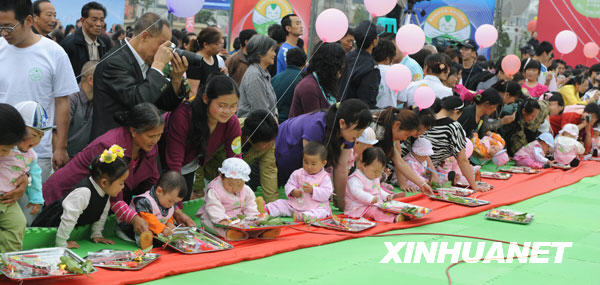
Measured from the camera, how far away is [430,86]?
21.8 ft

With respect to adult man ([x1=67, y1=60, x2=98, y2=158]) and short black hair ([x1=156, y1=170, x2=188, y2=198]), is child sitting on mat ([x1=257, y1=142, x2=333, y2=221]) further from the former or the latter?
adult man ([x1=67, y1=60, x2=98, y2=158])

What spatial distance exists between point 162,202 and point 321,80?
2.12 m

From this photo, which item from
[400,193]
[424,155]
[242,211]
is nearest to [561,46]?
[424,155]

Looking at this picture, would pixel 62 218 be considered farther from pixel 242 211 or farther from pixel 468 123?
pixel 468 123

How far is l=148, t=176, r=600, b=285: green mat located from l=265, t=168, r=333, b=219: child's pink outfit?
0.54m

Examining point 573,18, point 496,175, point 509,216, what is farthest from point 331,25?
point 573,18

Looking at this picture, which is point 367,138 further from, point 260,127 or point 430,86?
point 430,86

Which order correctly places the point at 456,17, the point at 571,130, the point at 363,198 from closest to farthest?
the point at 363,198 → the point at 571,130 → the point at 456,17

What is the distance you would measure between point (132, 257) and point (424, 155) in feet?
11.6

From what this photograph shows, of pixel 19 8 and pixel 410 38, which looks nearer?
pixel 19 8

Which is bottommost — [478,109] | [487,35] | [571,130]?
[571,130]

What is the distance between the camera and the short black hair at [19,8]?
332 centimetres

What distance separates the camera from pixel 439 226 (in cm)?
460

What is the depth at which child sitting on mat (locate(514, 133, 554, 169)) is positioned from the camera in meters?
7.84
